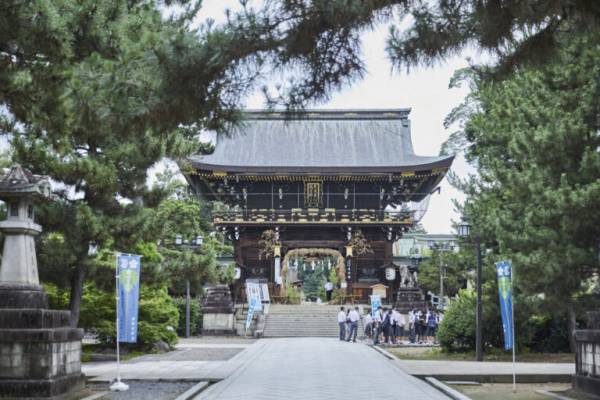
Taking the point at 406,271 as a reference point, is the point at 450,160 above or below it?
Result: above

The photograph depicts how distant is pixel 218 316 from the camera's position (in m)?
39.7

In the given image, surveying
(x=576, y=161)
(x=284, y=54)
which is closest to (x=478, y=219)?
(x=576, y=161)

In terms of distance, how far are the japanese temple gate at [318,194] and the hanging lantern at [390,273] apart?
1.05 ft

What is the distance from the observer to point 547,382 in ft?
52.0

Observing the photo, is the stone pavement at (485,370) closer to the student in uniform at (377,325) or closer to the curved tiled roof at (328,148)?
the student in uniform at (377,325)

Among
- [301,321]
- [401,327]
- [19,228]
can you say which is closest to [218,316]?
[301,321]

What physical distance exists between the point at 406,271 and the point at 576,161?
27.2 meters

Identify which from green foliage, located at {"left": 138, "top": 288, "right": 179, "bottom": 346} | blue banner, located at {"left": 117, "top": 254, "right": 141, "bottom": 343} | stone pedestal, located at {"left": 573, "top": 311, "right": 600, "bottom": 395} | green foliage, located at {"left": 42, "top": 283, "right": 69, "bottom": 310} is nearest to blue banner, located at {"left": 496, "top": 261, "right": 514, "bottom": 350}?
stone pedestal, located at {"left": 573, "top": 311, "right": 600, "bottom": 395}

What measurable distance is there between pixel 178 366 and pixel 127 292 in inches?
156

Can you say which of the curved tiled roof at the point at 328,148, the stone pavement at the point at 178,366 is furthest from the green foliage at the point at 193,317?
the stone pavement at the point at 178,366

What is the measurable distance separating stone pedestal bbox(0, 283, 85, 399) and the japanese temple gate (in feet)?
102

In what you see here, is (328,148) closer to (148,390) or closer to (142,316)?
(142,316)

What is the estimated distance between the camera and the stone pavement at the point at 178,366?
16.2m

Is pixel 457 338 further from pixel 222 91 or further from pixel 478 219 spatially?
pixel 222 91
